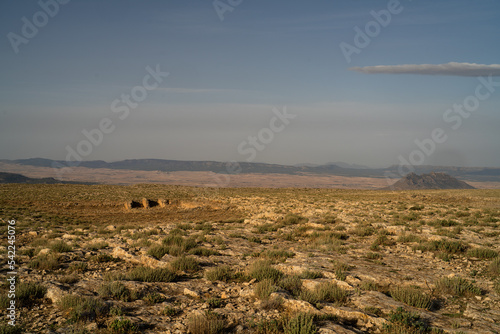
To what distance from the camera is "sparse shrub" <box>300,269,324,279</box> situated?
823 centimetres

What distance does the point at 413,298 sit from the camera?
6695 millimetres

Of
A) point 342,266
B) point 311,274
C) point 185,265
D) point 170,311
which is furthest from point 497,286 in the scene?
point 185,265

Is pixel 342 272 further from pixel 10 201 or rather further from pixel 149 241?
pixel 10 201

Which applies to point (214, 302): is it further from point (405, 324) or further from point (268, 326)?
point (405, 324)

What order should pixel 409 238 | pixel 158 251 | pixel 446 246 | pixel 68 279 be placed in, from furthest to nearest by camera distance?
pixel 409 238
pixel 446 246
pixel 158 251
pixel 68 279

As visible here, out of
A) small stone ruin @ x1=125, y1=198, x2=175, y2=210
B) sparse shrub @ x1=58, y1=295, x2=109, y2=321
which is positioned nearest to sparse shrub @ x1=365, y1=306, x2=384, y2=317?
sparse shrub @ x1=58, y1=295, x2=109, y2=321

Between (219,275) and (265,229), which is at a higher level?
(219,275)

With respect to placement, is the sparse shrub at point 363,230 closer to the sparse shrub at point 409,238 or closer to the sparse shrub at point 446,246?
the sparse shrub at point 409,238

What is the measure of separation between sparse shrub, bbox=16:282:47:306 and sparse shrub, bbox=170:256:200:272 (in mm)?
3381

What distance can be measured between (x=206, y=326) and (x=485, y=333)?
191 inches

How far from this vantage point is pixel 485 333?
5398 millimetres

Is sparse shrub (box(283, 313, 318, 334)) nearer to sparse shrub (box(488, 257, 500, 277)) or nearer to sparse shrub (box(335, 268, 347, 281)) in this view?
sparse shrub (box(335, 268, 347, 281))

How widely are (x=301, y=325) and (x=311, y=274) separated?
3.45 meters

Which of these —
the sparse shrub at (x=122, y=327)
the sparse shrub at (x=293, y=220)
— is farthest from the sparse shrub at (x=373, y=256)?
the sparse shrub at (x=122, y=327)
